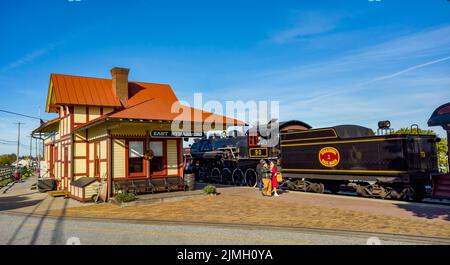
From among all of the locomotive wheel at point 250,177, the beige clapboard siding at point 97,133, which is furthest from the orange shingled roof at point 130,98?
the locomotive wheel at point 250,177

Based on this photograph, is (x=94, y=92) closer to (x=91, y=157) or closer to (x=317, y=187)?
(x=91, y=157)

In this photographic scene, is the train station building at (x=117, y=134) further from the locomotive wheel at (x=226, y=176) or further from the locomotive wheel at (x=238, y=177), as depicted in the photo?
the locomotive wheel at (x=226, y=176)

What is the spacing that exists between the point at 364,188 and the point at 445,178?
3142 millimetres

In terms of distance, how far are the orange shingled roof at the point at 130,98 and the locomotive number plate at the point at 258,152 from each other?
281 cm

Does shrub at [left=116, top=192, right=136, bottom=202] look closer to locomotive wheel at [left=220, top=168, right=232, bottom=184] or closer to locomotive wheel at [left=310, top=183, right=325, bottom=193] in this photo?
locomotive wheel at [left=310, top=183, right=325, bottom=193]

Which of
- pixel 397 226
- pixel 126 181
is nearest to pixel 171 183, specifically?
pixel 126 181

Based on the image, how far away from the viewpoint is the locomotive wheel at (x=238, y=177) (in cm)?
2089

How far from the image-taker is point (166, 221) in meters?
10.1

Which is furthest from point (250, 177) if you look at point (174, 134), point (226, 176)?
point (174, 134)

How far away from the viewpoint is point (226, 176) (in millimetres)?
22438

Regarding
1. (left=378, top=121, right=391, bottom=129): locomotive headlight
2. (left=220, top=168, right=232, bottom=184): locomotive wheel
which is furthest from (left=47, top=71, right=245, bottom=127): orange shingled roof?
(left=378, top=121, right=391, bottom=129): locomotive headlight

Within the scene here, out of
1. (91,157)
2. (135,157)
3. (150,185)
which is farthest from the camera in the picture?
(91,157)

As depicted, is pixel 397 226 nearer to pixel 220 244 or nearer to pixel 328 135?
pixel 220 244

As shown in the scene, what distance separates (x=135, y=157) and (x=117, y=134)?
4.46 feet
